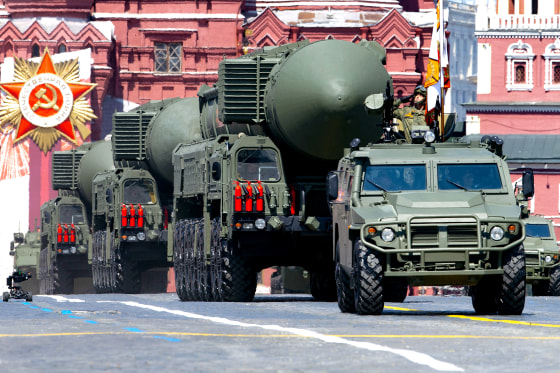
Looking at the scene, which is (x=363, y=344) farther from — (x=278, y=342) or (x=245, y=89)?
(x=245, y=89)

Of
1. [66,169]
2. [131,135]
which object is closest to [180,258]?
[131,135]

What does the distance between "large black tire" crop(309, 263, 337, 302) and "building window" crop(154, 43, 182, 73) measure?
59649mm

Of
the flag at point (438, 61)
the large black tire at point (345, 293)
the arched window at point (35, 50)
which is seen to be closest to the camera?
the large black tire at point (345, 293)

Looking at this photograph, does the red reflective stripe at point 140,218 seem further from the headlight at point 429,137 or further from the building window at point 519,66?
the building window at point 519,66

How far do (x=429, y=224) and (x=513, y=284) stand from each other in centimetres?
140

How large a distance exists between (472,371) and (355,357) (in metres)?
1.44

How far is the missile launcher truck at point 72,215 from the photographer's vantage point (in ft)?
179

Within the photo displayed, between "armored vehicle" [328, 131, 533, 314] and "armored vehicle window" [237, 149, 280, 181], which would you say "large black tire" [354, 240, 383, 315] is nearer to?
"armored vehicle" [328, 131, 533, 314]

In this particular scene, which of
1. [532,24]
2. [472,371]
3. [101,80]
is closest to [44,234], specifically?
[101,80]

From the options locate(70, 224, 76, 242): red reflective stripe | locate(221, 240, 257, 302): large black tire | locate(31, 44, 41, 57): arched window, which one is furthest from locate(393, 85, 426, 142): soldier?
locate(31, 44, 41, 57): arched window

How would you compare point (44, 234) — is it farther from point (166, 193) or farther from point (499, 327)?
point (499, 327)

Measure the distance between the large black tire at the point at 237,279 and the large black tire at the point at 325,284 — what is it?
2062 millimetres

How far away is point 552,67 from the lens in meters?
96.7

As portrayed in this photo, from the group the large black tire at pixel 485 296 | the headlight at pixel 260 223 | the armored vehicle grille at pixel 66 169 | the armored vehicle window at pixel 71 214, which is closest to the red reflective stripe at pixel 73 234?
the armored vehicle window at pixel 71 214
